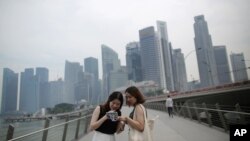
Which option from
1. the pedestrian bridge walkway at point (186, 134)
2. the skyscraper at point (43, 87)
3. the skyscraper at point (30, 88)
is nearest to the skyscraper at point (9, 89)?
the skyscraper at point (30, 88)

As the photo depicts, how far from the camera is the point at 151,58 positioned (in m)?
149

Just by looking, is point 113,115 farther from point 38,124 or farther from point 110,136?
point 38,124

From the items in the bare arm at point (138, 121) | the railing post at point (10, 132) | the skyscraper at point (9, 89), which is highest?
the skyscraper at point (9, 89)

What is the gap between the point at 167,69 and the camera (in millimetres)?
112688

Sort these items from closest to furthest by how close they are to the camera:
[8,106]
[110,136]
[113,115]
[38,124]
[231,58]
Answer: [113,115] → [110,136] → [38,124] → [8,106] → [231,58]

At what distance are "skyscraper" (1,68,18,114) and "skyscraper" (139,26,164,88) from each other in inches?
3299

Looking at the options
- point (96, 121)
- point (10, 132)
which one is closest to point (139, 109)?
point (96, 121)

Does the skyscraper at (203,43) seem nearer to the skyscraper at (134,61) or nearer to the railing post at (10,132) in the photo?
the skyscraper at (134,61)

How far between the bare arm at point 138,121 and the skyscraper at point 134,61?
493 feet

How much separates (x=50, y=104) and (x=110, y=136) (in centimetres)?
15088

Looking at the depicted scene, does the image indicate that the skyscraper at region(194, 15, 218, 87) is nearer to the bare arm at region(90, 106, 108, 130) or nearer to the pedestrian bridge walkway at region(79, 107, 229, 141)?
the pedestrian bridge walkway at region(79, 107, 229, 141)

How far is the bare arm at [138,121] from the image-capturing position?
2.91 metres

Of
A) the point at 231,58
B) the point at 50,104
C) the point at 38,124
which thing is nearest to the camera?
the point at 38,124

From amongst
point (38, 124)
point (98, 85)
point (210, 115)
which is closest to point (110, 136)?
point (38, 124)
